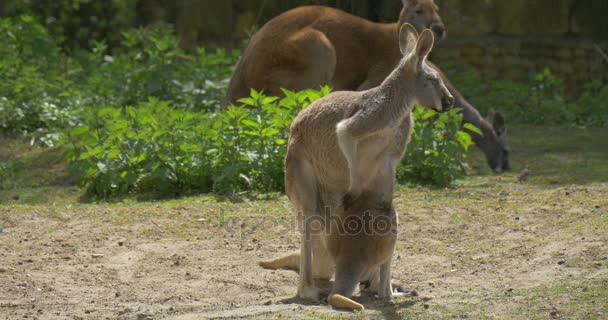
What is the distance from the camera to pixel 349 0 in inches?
443

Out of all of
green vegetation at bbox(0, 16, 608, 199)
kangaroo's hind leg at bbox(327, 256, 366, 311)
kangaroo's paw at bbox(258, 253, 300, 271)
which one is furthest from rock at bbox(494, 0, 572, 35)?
kangaroo's hind leg at bbox(327, 256, 366, 311)

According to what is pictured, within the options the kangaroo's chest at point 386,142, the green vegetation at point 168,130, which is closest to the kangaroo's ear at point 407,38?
the kangaroo's chest at point 386,142

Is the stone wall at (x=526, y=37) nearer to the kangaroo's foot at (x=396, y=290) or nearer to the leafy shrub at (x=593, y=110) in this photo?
the leafy shrub at (x=593, y=110)

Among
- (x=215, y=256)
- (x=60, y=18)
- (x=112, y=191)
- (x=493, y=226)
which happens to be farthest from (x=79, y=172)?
(x=60, y=18)

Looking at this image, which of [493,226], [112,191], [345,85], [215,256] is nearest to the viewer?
[215,256]

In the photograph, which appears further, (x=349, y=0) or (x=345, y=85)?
(x=349, y=0)

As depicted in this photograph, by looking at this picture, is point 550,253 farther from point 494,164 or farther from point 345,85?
point 345,85

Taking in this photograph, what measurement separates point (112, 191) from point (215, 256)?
195cm

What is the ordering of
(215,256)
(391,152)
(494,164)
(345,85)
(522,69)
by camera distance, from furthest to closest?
(522,69) < (345,85) < (494,164) < (215,256) < (391,152)

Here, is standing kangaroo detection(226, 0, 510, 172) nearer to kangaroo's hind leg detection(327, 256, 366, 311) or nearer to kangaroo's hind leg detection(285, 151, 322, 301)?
kangaroo's hind leg detection(285, 151, 322, 301)

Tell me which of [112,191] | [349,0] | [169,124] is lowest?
[112,191]

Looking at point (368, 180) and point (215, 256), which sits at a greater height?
point (368, 180)

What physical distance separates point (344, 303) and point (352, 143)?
2.52ft

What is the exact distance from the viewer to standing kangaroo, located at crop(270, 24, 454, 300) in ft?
15.9
